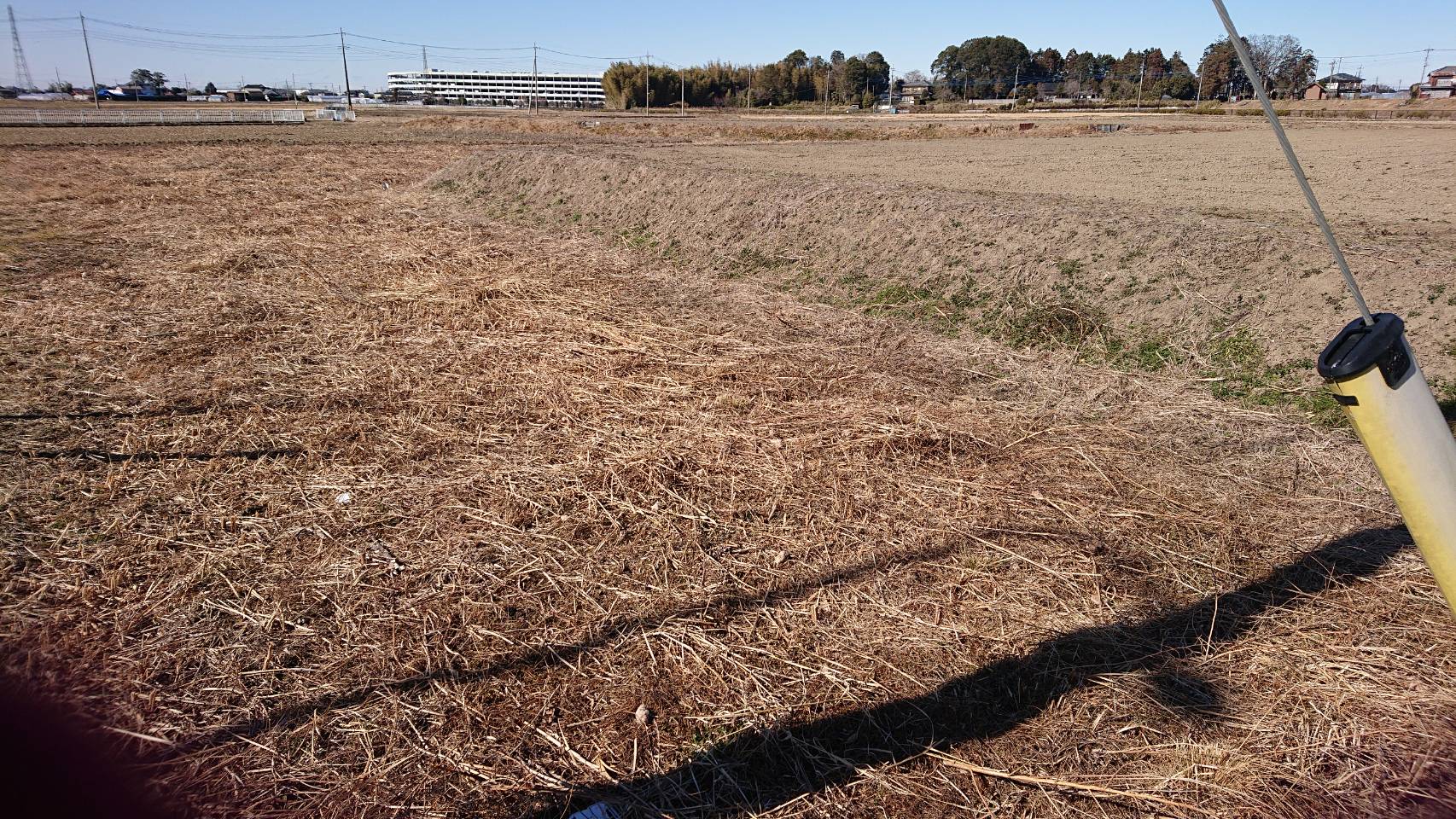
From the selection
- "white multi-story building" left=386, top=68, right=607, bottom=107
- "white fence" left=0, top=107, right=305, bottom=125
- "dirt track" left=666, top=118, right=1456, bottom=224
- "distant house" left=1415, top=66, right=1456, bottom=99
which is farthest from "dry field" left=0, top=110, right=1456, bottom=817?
"white multi-story building" left=386, top=68, right=607, bottom=107

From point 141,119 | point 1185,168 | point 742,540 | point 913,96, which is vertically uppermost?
point 913,96

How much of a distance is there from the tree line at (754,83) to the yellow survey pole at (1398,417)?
97490 mm

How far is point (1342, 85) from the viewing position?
112 meters

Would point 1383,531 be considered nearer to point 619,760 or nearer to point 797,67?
point 619,760

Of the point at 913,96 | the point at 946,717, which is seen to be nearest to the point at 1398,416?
the point at 946,717

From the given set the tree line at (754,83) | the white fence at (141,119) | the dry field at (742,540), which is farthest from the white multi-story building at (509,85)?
the dry field at (742,540)

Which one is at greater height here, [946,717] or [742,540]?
[742,540]

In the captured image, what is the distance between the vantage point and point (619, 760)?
324 centimetres

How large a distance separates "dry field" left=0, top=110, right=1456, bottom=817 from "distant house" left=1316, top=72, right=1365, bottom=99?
119554 millimetres

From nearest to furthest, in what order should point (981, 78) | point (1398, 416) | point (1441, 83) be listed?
point (1398, 416) → point (1441, 83) → point (981, 78)

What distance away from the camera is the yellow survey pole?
2.49 metres

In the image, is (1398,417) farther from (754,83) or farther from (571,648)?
(754,83)

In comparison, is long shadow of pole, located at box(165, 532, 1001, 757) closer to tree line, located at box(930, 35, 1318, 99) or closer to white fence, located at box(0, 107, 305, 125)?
white fence, located at box(0, 107, 305, 125)

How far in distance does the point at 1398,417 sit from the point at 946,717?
Answer: 1944 millimetres
